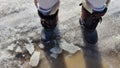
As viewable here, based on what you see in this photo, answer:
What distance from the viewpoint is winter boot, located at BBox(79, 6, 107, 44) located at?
185cm

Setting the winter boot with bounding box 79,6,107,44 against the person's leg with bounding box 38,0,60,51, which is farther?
the winter boot with bounding box 79,6,107,44

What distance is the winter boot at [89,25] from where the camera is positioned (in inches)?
72.7

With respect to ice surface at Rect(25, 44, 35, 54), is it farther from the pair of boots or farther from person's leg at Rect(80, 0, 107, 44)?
person's leg at Rect(80, 0, 107, 44)

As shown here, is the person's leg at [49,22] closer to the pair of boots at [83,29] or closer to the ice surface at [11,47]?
the pair of boots at [83,29]

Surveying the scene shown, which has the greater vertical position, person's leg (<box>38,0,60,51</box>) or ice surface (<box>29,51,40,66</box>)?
person's leg (<box>38,0,60,51</box>)

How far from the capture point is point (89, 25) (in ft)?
6.27

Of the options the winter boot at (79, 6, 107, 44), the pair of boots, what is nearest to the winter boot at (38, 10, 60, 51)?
the pair of boots

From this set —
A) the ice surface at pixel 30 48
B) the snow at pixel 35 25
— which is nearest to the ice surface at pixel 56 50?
the snow at pixel 35 25

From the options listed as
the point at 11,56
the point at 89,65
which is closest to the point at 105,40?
the point at 89,65

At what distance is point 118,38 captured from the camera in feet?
6.57

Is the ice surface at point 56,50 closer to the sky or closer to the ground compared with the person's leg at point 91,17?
closer to the ground

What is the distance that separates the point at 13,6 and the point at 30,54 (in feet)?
1.48

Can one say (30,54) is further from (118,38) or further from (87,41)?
(118,38)

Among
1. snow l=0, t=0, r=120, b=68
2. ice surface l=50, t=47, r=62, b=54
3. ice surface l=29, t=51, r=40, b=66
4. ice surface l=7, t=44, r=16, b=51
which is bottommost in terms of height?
ice surface l=29, t=51, r=40, b=66
